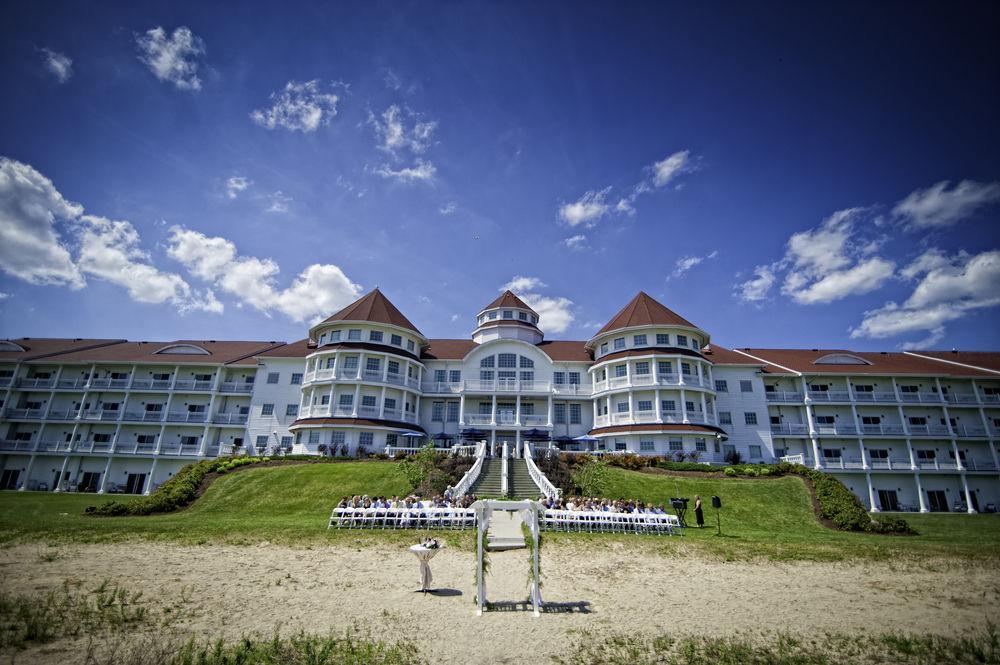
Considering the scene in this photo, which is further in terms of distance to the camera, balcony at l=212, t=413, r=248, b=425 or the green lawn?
balcony at l=212, t=413, r=248, b=425

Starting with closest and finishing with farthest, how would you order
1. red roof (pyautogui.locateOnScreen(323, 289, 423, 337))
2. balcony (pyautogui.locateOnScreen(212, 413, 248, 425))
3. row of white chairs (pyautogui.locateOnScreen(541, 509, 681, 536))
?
row of white chairs (pyautogui.locateOnScreen(541, 509, 681, 536)) < red roof (pyautogui.locateOnScreen(323, 289, 423, 337)) < balcony (pyautogui.locateOnScreen(212, 413, 248, 425))

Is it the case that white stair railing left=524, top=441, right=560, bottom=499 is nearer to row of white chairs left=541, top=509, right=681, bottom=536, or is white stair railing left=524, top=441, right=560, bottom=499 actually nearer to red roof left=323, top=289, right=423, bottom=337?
row of white chairs left=541, top=509, right=681, bottom=536

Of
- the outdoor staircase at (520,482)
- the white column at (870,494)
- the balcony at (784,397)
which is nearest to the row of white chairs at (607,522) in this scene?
the outdoor staircase at (520,482)

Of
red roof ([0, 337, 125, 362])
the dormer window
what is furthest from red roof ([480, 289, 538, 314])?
red roof ([0, 337, 125, 362])

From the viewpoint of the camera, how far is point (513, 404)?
137 ft

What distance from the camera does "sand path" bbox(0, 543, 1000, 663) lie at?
9.35 m

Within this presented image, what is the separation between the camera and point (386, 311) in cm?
4209

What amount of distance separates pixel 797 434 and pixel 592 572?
115ft

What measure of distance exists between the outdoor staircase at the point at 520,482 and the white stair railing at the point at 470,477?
6.17 ft

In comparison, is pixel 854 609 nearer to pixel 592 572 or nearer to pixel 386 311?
pixel 592 572

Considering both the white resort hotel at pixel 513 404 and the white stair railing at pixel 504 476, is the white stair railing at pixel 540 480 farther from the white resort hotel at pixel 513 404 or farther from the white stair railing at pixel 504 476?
the white resort hotel at pixel 513 404

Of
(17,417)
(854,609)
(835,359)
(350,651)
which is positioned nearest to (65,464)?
(17,417)

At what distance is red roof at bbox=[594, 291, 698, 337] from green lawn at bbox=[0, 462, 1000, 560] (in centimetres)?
1421

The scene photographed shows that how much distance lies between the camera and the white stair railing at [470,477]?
2469 cm
